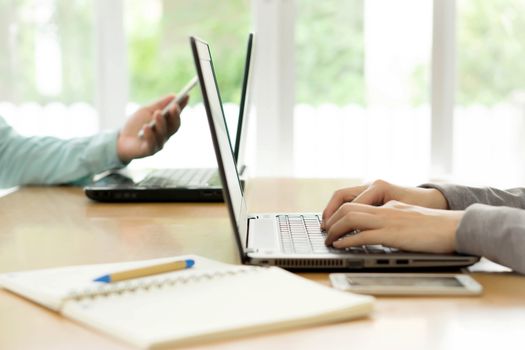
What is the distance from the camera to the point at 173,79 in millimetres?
3326

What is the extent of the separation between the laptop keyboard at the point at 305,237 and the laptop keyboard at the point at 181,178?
42 cm

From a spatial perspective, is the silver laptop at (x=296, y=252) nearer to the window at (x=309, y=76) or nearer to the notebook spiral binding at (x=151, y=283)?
the notebook spiral binding at (x=151, y=283)

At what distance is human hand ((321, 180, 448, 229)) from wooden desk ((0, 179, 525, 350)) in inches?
7.2

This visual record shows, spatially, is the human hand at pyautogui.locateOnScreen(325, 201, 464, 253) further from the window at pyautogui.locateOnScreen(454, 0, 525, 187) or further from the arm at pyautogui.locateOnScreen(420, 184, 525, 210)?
the window at pyautogui.locateOnScreen(454, 0, 525, 187)

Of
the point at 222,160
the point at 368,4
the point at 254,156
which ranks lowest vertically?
the point at 254,156

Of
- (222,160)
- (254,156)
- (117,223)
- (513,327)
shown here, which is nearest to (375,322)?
(513,327)

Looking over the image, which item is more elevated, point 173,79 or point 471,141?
point 173,79

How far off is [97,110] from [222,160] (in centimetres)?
247

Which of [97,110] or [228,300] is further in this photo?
[97,110]

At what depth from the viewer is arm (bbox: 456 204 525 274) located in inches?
40.5

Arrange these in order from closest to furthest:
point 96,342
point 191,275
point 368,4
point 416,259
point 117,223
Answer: point 96,342
point 191,275
point 416,259
point 117,223
point 368,4

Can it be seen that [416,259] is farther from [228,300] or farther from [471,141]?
[471,141]

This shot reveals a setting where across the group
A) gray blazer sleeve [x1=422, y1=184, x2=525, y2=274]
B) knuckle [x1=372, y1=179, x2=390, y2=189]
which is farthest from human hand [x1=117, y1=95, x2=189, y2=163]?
gray blazer sleeve [x1=422, y1=184, x2=525, y2=274]

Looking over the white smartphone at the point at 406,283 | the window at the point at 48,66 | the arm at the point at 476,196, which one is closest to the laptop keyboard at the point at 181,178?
the arm at the point at 476,196
